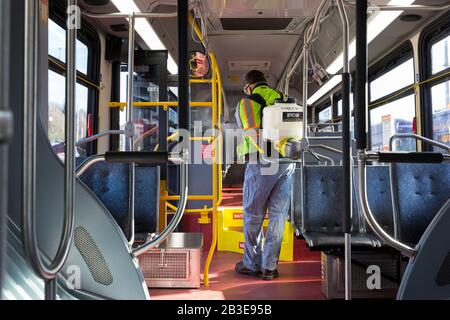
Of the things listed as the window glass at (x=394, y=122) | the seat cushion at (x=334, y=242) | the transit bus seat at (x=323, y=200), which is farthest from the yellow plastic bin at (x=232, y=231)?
the window glass at (x=394, y=122)

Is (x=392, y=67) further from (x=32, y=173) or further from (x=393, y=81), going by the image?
(x=32, y=173)

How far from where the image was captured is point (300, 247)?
13.8ft

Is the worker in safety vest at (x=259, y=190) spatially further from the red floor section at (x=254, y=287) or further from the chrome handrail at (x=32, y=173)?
the chrome handrail at (x=32, y=173)

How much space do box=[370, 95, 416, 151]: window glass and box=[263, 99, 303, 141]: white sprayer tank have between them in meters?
2.56

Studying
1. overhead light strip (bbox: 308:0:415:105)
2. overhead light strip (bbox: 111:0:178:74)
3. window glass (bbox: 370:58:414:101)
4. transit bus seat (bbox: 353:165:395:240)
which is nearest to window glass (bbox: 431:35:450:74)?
window glass (bbox: 370:58:414:101)

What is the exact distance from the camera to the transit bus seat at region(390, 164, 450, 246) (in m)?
2.63

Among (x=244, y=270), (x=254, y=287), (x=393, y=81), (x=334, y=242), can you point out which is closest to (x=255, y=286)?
(x=254, y=287)

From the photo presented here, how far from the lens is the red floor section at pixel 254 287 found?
2980mm

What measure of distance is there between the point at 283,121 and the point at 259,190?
0.73m

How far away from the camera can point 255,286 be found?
10.6 feet

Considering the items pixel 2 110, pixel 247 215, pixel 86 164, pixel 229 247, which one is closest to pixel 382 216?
pixel 247 215

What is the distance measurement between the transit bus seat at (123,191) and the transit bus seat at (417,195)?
177 cm

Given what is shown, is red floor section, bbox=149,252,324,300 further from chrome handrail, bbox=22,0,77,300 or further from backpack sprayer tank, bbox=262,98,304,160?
chrome handrail, bbox=22,0,77,300
